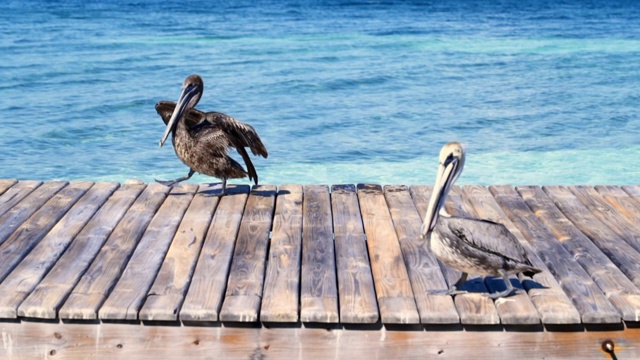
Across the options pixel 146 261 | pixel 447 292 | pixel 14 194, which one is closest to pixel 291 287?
pixel 447 292

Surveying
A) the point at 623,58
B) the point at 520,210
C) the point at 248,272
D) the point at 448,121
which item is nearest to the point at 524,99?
the point at 448,121

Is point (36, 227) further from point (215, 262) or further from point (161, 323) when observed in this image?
point (161, 323)

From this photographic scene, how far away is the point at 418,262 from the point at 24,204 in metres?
2.87

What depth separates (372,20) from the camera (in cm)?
2953

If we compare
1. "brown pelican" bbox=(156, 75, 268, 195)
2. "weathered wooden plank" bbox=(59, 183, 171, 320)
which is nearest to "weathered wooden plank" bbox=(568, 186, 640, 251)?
"brown pelican" bbox=(156, 75, 268, 195)

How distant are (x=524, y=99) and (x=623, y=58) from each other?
6.42 m

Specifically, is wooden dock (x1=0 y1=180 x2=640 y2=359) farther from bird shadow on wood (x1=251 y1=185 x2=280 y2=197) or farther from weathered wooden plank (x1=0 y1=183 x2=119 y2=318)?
bird shadow on wood (x1=251 y1=185 x2=280 y2=197)

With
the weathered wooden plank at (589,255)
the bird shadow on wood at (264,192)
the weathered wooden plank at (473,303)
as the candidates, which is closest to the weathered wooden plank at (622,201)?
the weathered wooden plank at (589,255)

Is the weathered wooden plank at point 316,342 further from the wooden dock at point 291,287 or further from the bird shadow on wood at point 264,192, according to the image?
the bird shadow on wood at point 264,192

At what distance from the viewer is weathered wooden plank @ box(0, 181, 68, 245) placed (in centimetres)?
550

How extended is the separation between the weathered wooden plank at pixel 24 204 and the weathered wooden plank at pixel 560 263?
3.30 meters

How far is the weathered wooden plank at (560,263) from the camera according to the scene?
14.0 feet

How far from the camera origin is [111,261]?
4906 millimetres

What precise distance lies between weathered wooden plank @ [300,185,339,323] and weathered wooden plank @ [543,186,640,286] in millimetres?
1671
